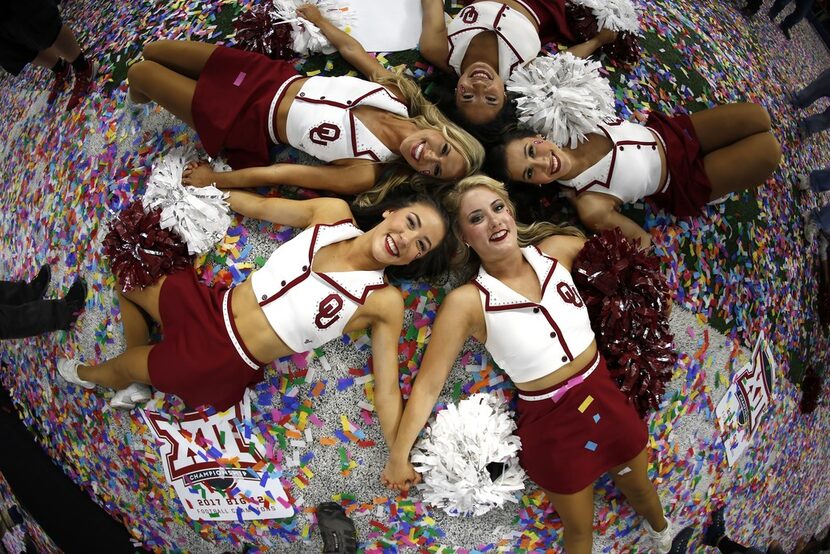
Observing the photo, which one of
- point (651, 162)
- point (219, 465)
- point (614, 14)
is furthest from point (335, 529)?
point (614, 14)

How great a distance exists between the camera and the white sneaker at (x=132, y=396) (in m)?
2.55

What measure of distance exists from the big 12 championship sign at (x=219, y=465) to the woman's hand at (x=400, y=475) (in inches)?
17.8

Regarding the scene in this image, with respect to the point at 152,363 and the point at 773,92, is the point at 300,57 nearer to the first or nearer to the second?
the point at 152,363

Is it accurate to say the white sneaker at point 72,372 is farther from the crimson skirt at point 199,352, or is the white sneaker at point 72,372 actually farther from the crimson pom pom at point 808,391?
the crimson pom pom at point 808,391

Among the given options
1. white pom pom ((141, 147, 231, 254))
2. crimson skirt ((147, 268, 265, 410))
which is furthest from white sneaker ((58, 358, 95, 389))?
white pom pom ((141, 147, 231, 254))

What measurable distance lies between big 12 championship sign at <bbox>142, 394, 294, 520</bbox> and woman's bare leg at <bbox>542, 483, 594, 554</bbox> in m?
1.08

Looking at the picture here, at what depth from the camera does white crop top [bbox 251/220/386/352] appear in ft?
7.61

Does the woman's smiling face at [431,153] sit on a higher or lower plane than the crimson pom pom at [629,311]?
higher

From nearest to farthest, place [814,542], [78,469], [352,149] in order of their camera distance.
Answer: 1. [352,149]
2. [78,469]
3. [814,542]

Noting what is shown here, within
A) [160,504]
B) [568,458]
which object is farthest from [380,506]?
[160,504]

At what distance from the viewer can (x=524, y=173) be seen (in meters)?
2.49

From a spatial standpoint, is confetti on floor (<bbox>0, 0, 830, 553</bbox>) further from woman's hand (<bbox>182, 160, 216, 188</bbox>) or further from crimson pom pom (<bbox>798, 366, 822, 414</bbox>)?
woman's hand (<bbox>182, 160, 216, 188</bbox>)

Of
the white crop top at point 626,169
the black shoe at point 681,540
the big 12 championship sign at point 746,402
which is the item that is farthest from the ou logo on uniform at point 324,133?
the black shoe at point 681,540

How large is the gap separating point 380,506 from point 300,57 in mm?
1940
